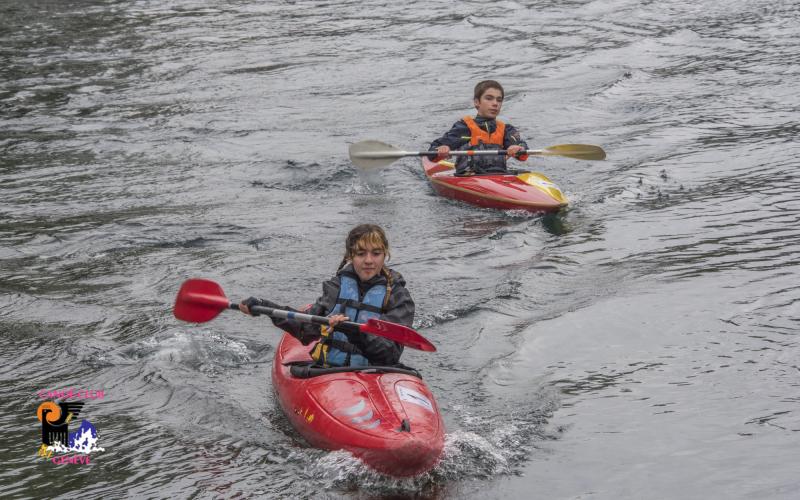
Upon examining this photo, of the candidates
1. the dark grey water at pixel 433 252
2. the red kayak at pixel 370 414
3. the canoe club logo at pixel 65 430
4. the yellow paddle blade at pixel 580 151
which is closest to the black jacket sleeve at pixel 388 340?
the red kayak at pixel 370 414

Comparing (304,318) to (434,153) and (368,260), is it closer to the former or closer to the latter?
(368,260)

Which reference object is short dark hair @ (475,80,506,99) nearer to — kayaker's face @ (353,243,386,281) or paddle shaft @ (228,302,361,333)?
kayaker's face @ (353,243,386,281)

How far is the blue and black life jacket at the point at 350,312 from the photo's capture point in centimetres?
573

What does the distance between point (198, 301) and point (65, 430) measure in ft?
3.45

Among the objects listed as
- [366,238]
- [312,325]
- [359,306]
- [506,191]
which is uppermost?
[366,238]

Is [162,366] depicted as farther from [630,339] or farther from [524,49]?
[524,49]

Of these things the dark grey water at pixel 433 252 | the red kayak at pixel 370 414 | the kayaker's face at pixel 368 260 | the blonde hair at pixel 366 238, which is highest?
the blonde hair at pixel 366 238

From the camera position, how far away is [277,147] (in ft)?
43.5

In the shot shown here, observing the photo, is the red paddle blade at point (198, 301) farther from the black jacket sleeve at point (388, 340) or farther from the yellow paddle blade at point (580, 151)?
the yellow paddle blade at point (580, 151)


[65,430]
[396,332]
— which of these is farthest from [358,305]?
[65,430]

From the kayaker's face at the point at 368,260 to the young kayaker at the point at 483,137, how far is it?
4719 mm

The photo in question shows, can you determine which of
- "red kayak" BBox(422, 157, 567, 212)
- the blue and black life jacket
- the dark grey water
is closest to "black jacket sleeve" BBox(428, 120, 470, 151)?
"red kayak" BBox(422, 157, 567, 212)

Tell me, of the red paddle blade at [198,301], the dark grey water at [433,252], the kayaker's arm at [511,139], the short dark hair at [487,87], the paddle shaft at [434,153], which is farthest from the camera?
the kayaker's arm at [511,139]

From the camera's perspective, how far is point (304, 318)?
5.57 m
